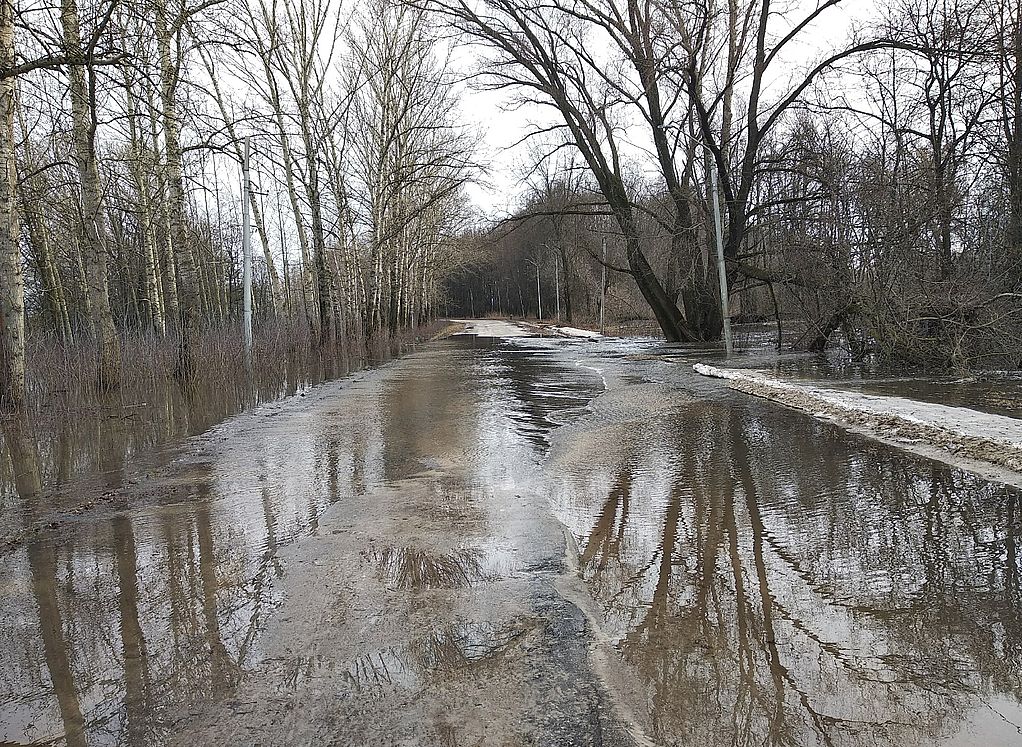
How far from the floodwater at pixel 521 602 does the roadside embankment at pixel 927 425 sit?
0.42 m

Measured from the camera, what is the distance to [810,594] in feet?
12.6

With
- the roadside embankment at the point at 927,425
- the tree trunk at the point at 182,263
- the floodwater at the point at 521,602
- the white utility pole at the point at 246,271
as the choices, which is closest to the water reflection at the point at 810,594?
the floodwater at the point at 521,602

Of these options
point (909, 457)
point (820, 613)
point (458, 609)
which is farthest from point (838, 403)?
point (458, 609)

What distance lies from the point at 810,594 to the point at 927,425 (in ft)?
16.4

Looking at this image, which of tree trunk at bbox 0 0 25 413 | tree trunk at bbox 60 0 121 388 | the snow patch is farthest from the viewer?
tree trunk at bbox 60 0 121 388

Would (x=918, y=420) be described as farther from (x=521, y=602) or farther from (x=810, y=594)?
(x=521, y=602)

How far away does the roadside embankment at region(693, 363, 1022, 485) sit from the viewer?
645cm

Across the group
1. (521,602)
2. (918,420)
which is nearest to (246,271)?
(918,420)

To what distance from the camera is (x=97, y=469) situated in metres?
7.32

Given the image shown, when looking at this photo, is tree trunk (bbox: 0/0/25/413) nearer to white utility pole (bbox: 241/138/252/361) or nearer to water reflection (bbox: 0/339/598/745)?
water reflection (bbox: 0/339/598/745)

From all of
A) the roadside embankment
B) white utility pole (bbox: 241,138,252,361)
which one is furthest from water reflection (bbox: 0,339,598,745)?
white utility pole (bbox: 241,138,252,361)

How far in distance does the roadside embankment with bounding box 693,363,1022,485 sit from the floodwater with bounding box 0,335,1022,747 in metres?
0.42

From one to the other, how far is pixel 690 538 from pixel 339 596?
2.25m

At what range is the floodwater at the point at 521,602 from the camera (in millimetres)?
2754
